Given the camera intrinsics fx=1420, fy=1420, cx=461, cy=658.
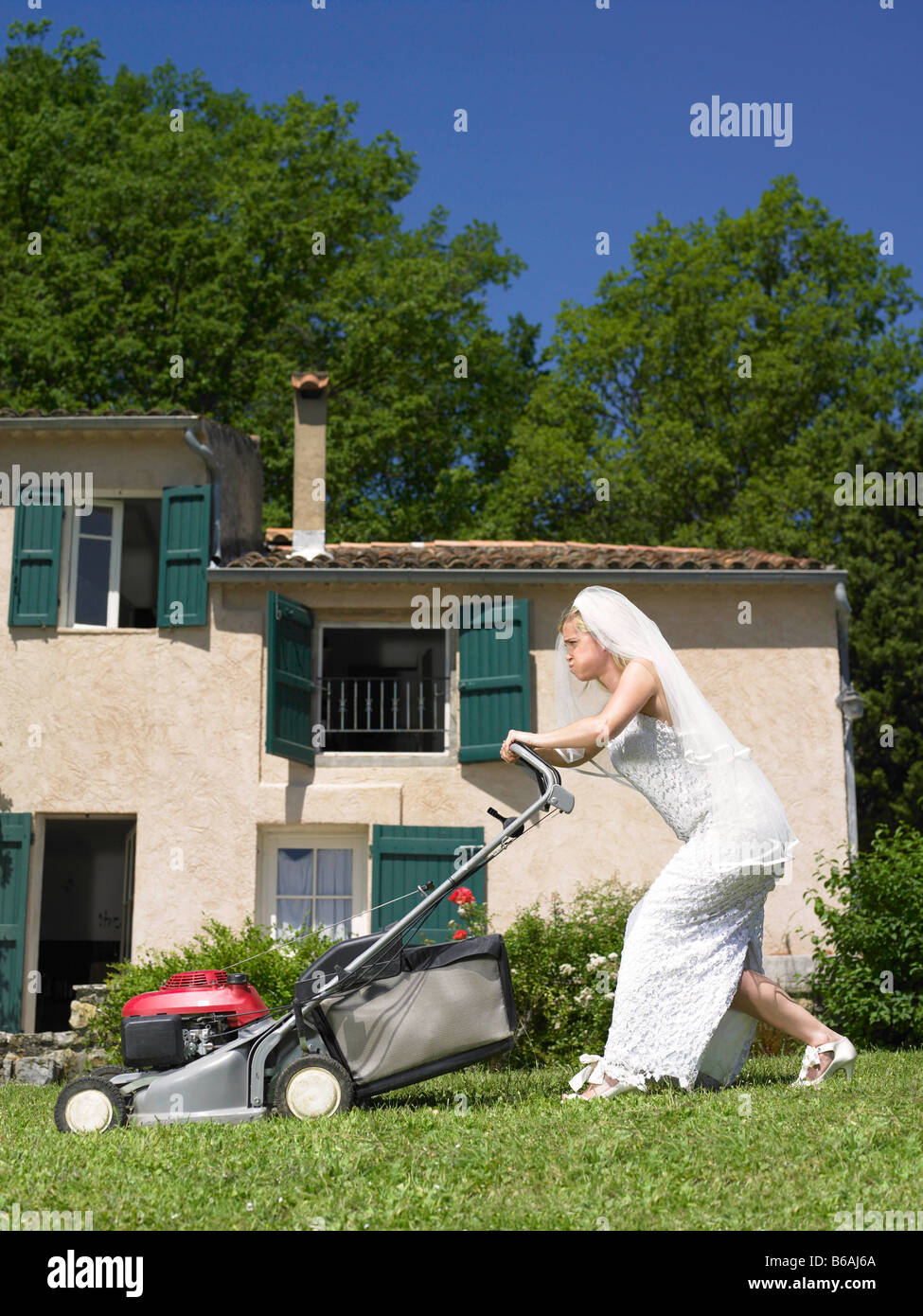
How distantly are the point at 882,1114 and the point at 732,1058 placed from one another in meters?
0.91

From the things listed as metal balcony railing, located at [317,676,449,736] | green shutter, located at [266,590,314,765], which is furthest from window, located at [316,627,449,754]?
green shutter, located at [266,590,314,765]

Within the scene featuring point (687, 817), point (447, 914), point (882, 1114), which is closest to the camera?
point (882, 1114)

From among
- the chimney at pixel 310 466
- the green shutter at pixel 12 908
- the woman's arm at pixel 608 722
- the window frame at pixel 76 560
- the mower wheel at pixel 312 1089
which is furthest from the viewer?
the chimney at pixel 310 466

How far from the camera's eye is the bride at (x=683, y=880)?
546 centimetres

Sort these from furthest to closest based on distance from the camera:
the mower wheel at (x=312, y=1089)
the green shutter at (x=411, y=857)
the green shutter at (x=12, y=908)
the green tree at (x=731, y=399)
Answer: the green tree at (x=731, y=399), the green shutter at (x=411, y=857), the green shutter at (x=12, y=908), the mower wheel at (x=312, y=1089)

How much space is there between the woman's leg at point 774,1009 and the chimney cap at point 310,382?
11.2 meters

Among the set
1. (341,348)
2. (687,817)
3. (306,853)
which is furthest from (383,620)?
(341,348)

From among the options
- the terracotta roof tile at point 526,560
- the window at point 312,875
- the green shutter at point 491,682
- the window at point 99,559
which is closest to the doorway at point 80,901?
the window at point 99,559

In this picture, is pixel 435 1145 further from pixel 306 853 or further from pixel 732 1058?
pixel 306 853

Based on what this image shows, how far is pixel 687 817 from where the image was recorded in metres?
5.67

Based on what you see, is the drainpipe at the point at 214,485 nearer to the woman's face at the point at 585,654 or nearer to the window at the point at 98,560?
the window at the point at 98,560

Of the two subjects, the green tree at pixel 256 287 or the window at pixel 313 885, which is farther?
the green tree at pixel 256 287

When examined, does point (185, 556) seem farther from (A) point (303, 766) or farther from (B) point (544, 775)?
(B) point (544, 775)

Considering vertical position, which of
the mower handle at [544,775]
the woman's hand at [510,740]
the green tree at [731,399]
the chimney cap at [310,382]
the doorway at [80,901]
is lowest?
the doorway at [80,901]
